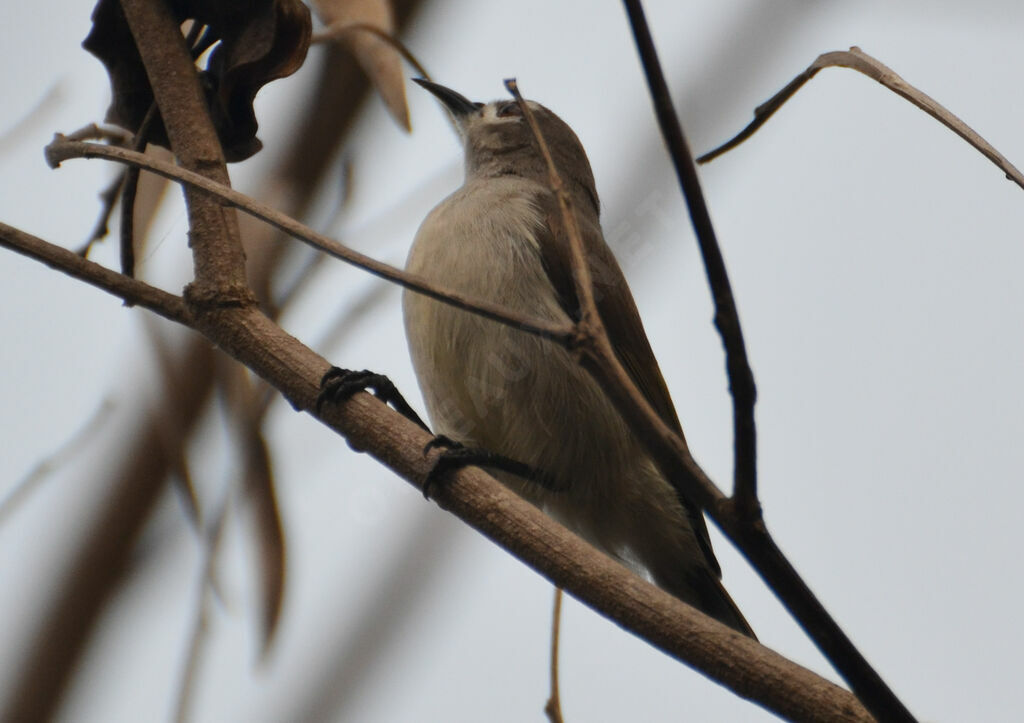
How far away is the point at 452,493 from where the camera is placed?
176 centimetres

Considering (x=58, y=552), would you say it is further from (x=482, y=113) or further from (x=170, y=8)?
(x=482, y=113)

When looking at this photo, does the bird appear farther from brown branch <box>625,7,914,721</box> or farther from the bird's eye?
brown branch <box>625,7,914,721</box>

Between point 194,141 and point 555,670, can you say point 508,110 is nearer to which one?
point 194,141

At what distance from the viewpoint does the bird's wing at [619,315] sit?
3.14 metres

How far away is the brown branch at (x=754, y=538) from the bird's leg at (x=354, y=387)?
0.68 m

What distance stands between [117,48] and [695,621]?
159 cm

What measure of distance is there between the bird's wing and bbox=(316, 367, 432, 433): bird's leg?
2.06ft

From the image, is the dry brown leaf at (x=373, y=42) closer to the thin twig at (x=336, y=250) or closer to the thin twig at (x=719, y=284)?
the thin twig at (x=336, y=250)

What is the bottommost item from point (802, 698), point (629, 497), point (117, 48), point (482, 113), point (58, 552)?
point (58, 552)

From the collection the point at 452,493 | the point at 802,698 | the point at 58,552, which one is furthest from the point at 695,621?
the point at 58,552

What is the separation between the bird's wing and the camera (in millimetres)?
3141

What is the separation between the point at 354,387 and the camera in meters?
1.83

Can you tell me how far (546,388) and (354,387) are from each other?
122 cm

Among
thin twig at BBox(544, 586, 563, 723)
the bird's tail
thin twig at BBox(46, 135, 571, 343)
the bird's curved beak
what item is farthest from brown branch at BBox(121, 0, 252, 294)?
the bird's curved beak
